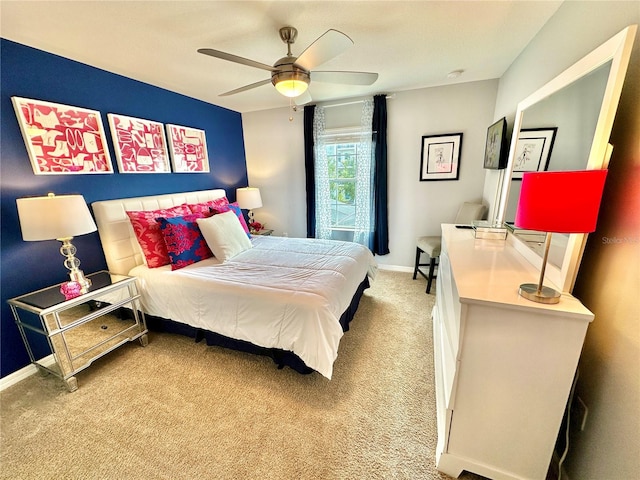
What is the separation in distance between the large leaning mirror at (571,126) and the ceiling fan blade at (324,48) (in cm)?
110

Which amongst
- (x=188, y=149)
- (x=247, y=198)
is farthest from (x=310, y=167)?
(x=188, y=149)

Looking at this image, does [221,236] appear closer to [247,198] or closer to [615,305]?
[247,198]

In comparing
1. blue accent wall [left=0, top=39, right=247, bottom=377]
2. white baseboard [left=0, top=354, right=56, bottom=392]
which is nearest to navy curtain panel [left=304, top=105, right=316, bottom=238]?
blue accent wall [left=0, top=39, right=247, bottom=377]

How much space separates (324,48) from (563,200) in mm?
1428

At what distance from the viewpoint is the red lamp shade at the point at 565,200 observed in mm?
824

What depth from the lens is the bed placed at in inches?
66.7

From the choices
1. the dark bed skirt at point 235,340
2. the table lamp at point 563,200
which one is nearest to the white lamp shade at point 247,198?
the dark bed skirt at point 235,340

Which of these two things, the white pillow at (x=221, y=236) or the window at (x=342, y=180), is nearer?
the white pillow at (x=221, y=236)

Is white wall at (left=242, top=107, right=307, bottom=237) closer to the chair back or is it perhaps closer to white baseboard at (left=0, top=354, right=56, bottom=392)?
the chair back

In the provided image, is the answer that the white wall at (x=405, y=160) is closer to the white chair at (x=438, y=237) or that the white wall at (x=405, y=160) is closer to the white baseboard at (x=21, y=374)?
the white chair at (x=438, y=237)

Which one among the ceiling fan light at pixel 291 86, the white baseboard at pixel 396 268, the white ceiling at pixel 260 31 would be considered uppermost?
the white ceiling at pixel 260 31

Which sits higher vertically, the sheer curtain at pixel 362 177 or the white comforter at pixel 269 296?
the sheer curtain at pixel 362 177

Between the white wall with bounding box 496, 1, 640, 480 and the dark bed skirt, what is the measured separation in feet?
4.74

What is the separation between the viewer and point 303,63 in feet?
5.34
